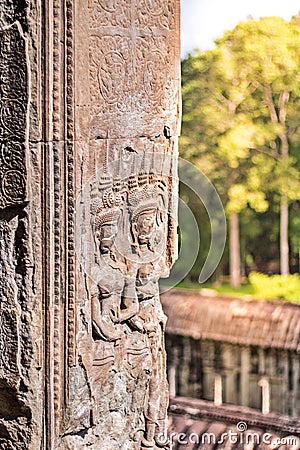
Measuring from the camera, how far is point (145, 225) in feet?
10.1

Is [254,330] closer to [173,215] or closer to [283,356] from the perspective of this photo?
[283,356]

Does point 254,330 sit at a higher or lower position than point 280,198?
lower

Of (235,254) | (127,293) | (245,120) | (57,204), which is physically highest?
(245,120)

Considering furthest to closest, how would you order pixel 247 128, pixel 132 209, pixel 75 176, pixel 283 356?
pixel 247 128, pixel 283 356, pixel 132 209, pixel 75 176

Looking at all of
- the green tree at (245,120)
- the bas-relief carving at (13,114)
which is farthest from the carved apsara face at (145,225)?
the green tree at (245,120)

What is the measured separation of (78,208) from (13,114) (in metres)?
0.36

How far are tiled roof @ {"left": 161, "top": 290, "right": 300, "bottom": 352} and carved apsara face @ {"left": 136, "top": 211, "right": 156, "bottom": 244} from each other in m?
5.21

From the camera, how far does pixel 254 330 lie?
845 cm

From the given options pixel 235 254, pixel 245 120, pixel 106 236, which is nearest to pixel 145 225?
pixel 106 236

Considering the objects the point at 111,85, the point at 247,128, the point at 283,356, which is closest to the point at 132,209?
the point at 111,85

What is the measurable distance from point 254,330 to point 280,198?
273cm

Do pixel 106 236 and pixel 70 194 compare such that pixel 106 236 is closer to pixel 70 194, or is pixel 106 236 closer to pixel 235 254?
pixel 70 194

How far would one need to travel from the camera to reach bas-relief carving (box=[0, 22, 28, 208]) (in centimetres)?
280

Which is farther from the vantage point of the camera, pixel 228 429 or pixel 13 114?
pixel 228 429
